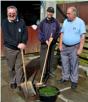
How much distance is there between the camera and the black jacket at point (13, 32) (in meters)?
5.62

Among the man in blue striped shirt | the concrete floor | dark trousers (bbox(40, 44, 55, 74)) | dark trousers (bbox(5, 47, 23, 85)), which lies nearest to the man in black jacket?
dark trousers (bbox(5, 47, 23, 85))

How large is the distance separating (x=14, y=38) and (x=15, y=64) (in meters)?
0.64

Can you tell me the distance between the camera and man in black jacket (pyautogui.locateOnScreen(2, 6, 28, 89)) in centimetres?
559

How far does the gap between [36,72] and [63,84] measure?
112cm

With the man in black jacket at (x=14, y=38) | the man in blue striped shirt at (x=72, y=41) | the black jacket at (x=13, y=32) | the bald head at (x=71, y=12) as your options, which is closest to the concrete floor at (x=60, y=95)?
the man in blue striped shirt at (x=72, y=41)

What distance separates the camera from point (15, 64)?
5883 mm

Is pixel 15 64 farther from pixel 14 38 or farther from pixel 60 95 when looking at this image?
pixel 60 95

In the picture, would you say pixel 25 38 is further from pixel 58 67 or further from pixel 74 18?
pixel 58 67

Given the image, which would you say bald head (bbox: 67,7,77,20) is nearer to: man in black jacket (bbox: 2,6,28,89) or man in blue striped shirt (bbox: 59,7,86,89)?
man in blue striped shirt (bbox: 59,7,86,89)

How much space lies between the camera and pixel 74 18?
19.2 ft

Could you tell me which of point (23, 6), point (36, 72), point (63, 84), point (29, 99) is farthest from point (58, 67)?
point (23, 6)

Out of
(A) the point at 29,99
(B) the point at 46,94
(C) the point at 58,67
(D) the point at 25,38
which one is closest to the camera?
(B) the point at 46,94

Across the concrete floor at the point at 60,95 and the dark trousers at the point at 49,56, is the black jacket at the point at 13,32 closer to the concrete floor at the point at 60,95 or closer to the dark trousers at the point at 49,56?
the dark trousers at the point at 49,56

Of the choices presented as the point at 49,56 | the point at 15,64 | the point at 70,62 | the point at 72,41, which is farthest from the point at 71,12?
the point at 15,64
